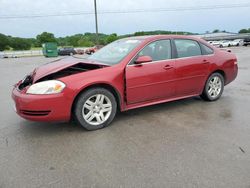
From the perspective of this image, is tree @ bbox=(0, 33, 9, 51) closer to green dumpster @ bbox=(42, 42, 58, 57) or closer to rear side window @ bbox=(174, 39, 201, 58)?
green dumpster @ bbox=(42, 42, 58, 57)

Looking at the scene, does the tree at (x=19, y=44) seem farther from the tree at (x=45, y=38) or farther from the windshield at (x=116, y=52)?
the windshield at (x=116, y=52)

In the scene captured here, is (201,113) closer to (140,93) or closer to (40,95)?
(140,93)

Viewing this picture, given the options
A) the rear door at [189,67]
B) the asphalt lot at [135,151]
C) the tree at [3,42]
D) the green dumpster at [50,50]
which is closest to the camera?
the asphalt lot at [135,151]

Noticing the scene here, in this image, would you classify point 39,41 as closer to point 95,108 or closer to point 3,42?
point 3,42

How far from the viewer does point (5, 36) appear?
232 feet

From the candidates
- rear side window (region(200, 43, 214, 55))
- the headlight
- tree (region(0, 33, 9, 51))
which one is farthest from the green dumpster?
tree (region(0, 33, 9, 51))

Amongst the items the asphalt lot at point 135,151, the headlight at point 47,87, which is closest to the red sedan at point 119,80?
the headlight at point 47,87

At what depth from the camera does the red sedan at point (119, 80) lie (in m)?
3.43

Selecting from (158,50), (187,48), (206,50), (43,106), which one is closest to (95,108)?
(43,106)

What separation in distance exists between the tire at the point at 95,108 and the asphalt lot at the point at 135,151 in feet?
0.48

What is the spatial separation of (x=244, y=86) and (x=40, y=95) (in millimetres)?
5931

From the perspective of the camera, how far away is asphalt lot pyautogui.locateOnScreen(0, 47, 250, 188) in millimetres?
2439

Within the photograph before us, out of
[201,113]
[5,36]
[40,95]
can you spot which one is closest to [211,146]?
[201,113]

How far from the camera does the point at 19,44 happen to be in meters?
74.1
